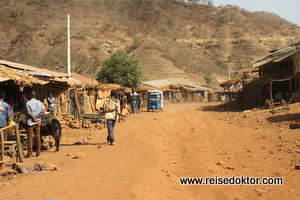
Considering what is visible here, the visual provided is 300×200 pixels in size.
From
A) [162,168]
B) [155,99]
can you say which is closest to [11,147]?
[162,168]

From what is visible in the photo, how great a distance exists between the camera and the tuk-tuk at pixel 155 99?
104 ft

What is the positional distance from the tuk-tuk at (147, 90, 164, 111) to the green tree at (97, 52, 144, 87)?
823 cm

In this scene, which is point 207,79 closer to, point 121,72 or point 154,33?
point 154,33

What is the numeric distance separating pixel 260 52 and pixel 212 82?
22.4 m

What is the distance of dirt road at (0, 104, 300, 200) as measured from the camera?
237 inches

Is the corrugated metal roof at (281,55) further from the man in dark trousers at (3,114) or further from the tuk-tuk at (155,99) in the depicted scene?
the man in dark trousers at (3,114)

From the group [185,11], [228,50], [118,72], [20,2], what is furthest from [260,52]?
[20,2]

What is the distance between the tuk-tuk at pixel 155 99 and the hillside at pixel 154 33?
36377 millimetres

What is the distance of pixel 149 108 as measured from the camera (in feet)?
108

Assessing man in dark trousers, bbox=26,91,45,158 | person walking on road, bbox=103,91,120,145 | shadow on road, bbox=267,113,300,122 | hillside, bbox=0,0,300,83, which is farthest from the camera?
hillside, bbox=0,0,300,83

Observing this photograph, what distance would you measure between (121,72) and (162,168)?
32975 millimetres

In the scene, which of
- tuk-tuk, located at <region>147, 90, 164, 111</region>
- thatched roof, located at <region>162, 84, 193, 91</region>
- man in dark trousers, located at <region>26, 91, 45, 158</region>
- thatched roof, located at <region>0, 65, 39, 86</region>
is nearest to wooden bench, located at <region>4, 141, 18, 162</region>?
man in dark trousers, located at <region>26, 91, 45, 158</region>

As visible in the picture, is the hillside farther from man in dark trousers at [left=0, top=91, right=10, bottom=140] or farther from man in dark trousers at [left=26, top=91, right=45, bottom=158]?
man in dark trousers at [left=0, top=91, right=10, bottom=140]

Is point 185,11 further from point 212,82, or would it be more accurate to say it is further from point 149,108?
point 149,108
